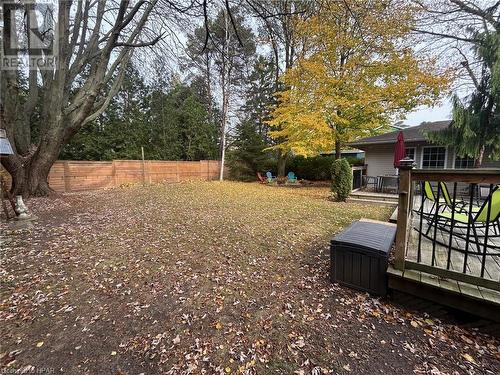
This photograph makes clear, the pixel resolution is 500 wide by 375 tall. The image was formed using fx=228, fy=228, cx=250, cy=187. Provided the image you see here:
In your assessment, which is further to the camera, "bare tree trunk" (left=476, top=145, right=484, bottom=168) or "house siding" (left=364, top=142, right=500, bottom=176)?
"house siding" (left=364, top=142, right=500, bottom=176)

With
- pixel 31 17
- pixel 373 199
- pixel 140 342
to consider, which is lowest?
pixel 140 342

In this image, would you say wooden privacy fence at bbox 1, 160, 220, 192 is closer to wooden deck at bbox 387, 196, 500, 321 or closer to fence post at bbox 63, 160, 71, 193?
fence post at bbox 63, 160, 71, 193

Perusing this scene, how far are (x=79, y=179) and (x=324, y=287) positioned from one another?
11774 millimetres

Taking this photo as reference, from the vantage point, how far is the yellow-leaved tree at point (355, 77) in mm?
9102

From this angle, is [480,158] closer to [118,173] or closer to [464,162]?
[464,162]

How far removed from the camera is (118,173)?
39.8 ft

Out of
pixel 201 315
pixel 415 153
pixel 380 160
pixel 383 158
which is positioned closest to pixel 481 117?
pixel 415 153

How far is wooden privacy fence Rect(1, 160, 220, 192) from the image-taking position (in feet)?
32.7

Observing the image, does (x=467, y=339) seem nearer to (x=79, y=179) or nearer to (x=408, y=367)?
(x=408, y=367)

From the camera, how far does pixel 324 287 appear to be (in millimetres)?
2883

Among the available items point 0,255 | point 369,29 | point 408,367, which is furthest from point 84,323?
point 369,29

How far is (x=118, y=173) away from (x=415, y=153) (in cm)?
1533

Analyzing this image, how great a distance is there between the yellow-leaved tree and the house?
1.77 metres

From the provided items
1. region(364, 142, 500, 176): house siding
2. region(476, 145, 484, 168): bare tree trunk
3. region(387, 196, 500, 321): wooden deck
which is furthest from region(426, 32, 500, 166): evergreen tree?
region(387, 196, 500, 321): wooden deck
